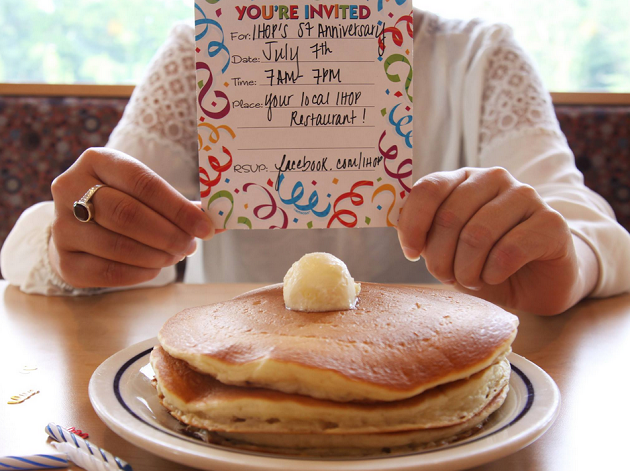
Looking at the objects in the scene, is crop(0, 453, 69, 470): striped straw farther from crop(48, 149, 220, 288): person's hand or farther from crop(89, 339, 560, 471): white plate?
crop(48, 149, 220, 288): person's hand

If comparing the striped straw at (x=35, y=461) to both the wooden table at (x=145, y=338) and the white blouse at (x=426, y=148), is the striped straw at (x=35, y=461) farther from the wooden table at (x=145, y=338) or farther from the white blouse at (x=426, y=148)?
the white blouse at (x=426, y=148)

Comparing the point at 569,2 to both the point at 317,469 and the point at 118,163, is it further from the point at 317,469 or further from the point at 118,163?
the point at 317,469

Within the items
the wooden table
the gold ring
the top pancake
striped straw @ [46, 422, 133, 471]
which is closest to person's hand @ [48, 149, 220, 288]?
the gold ring

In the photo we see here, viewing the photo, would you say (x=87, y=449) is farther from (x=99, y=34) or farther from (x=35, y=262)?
(x=99, y=34)

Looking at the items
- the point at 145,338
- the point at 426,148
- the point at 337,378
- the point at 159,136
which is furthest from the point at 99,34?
the point at 337,378

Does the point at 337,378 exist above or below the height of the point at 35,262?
above

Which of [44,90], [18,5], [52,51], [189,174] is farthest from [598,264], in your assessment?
[18,5]
